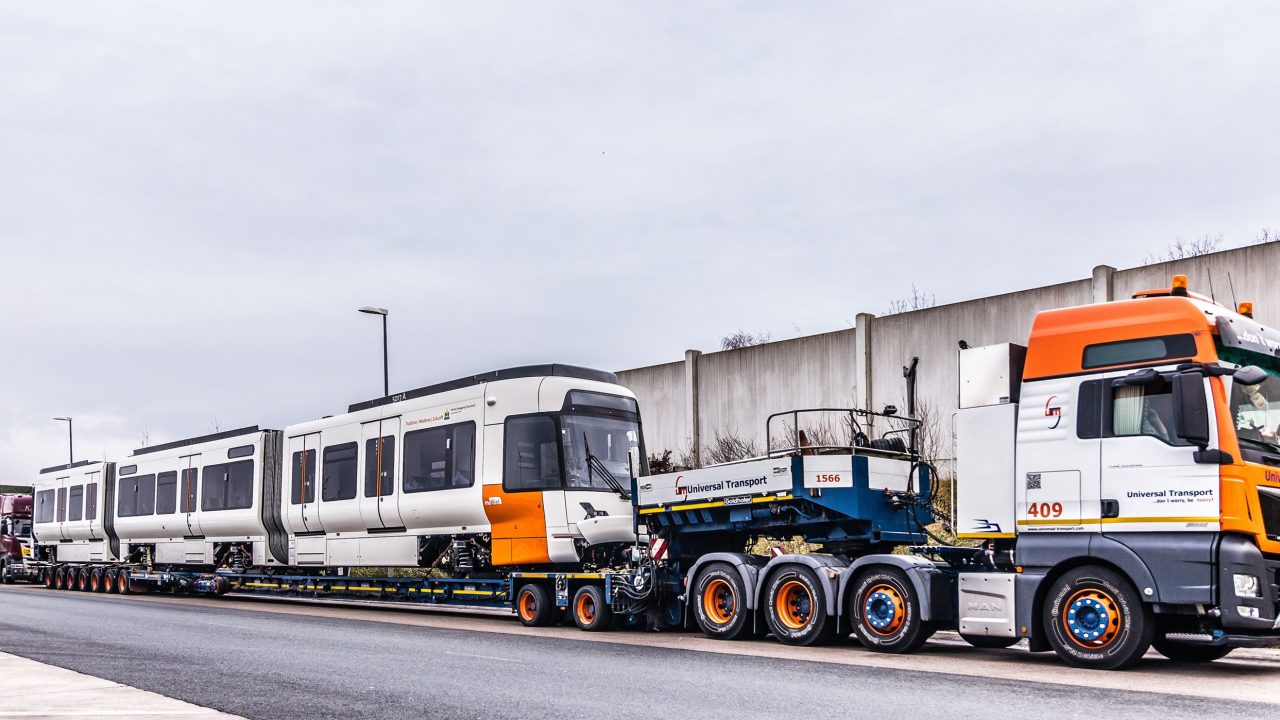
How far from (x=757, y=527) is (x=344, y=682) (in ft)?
20.2

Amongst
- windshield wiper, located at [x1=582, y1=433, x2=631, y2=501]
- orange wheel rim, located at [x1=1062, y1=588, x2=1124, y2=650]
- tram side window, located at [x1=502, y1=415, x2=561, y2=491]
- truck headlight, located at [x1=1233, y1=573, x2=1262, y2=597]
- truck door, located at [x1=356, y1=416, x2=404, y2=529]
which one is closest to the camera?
truck headlight, located at [x1=1233, y1=573, x2=1262, y2=597]

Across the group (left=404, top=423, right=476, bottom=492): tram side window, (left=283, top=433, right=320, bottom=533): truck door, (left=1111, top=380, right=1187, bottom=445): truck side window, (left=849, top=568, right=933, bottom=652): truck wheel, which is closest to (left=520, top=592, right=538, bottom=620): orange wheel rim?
(left=404, top=423, right=476, bottom=492): tram side window

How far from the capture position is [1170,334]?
11.0 meters

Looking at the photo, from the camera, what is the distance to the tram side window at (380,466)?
2050 cm

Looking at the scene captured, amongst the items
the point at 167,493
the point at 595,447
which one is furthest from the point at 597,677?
Answer: the point at 167,493

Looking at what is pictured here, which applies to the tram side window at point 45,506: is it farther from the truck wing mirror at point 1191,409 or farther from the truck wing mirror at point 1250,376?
the truck wing mirror at point 1250,376

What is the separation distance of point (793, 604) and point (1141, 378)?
16.1 ft

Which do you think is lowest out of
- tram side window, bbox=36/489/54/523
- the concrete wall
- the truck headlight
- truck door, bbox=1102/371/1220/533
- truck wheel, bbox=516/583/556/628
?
truck wheel, bbox=516/583/556/628

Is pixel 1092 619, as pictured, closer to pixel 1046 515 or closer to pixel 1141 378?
pixel 1046 515

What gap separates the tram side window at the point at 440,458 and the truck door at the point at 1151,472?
1003 cm

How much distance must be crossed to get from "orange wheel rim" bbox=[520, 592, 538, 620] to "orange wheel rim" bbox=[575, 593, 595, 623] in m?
0.91

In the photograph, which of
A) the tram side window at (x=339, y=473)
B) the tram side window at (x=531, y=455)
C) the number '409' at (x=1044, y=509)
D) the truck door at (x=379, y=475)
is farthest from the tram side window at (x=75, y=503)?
the number '409' at (x=1044, y=509)

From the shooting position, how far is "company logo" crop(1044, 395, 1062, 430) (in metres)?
11.6

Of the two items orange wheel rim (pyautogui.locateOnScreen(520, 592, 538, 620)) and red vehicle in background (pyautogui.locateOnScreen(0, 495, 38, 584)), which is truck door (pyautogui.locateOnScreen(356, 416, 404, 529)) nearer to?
orange wheel rim (pyautogui.locateOnScreen(520, 592, 538, 620))
